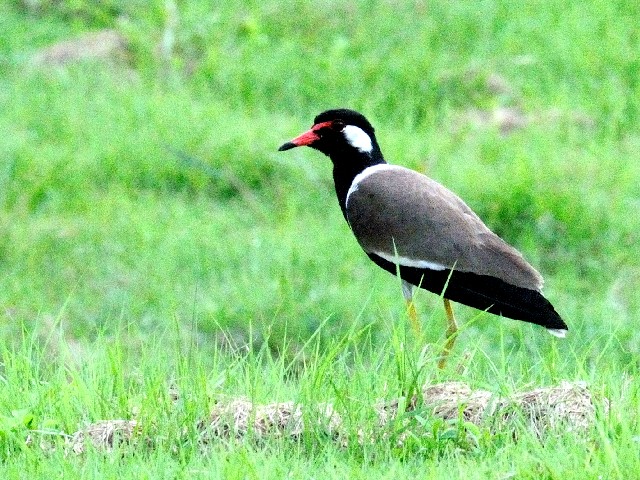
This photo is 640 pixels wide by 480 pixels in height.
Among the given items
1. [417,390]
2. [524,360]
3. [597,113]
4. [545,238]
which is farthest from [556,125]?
[417,390]

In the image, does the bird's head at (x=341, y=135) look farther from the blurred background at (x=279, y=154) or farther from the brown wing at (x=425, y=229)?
the blurred background at (x=279, y=154)

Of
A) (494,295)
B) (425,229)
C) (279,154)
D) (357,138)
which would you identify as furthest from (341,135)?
(279,154)

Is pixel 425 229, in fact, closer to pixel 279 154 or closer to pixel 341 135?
pixel 341 135

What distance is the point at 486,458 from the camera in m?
3.90

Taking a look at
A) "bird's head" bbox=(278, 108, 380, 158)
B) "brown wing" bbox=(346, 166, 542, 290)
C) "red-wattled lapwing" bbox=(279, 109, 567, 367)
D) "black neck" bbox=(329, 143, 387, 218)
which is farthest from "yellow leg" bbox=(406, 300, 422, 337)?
"bird's head" bbox=(278, 108, 380, 158)

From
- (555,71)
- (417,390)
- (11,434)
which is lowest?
(11,434)

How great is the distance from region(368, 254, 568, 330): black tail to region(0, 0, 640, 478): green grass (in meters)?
0.12

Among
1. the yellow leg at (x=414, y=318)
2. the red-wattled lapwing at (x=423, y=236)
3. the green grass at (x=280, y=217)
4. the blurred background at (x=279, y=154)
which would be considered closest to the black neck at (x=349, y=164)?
the red-wattled lapwing at (x=423, y=236)

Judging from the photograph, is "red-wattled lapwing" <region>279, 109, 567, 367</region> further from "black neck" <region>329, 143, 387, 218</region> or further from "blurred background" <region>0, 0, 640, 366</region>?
"blurred background" <region>0, 0, 640, 366</region>

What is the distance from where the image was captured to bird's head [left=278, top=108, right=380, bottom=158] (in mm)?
5895

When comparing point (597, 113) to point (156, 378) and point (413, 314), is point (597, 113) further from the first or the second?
point (156, 378)

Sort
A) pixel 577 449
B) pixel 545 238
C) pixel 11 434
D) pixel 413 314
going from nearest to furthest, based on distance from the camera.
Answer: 1. pixel 577 449
2. pixel 11 434
3. pixel 413 314
4. pixel 545 238

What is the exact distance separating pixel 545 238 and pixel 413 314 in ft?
9.31

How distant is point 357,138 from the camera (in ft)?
19.3
